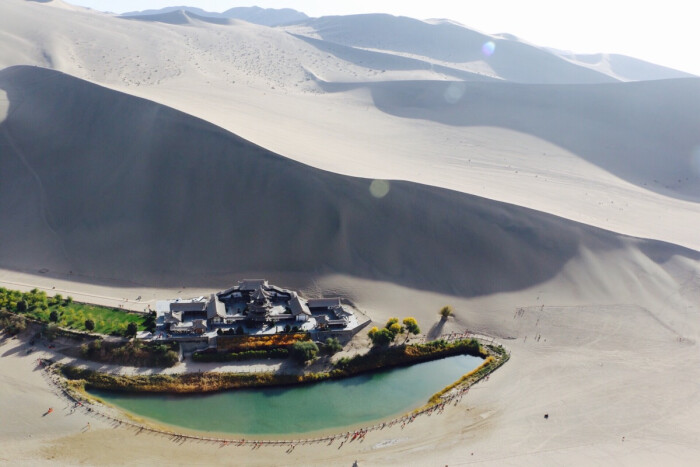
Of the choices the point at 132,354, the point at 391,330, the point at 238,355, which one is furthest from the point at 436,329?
the point at 132,354

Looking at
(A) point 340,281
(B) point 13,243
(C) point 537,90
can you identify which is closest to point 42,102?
(B) point 13,243

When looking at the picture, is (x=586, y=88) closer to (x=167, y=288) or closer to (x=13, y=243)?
(x=167, y=288)

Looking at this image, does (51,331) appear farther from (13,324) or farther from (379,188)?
(379,188)

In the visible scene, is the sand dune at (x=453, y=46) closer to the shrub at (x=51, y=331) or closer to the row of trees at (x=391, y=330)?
the row of trees at (x=391, y=330)

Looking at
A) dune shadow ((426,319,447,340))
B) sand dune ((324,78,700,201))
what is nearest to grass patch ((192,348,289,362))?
dune shadow ((426,319,447,340))

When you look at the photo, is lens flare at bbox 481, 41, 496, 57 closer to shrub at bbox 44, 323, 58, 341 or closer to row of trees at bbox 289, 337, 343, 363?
row of trees at bbox 289, 337, 343, 363

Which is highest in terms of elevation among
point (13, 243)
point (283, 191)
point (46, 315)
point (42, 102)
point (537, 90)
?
point (537, 90)

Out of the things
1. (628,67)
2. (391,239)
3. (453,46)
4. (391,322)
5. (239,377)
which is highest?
(628,67)
